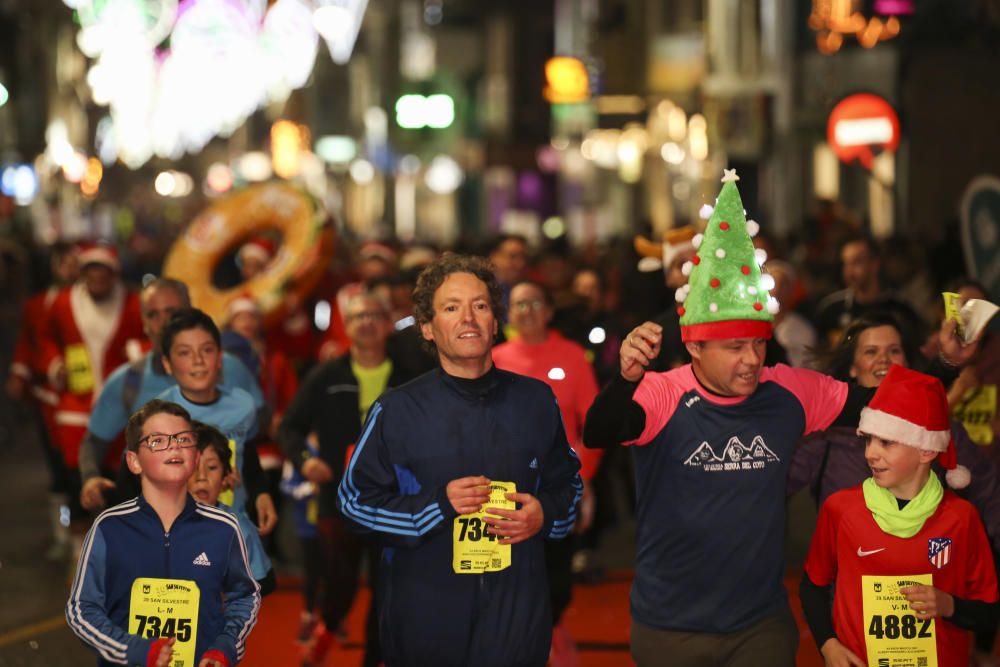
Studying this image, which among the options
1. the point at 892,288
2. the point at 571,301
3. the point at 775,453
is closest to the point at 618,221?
the point at 892,288

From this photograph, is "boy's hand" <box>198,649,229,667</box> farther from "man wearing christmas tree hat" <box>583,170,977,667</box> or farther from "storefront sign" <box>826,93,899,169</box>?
"storefront sign" <box>826,93,899,169</box>

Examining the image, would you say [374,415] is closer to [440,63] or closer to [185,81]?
[440,63]

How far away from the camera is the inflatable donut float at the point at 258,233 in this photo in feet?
44.4

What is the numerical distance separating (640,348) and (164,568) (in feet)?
5.38

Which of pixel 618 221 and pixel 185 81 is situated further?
pixel 185 81

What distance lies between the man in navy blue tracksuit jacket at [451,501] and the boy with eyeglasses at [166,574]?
472 millimetres

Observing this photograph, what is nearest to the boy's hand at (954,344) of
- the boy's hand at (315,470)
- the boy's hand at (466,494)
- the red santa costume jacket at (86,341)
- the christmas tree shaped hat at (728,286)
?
the christmas tree shaped hat at (728,286)

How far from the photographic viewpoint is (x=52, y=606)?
10.2 m

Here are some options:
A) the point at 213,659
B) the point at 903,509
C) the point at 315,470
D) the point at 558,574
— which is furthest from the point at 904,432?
the point at 315,470

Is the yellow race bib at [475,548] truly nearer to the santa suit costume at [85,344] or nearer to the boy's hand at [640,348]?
the boy's hand at [640,348]

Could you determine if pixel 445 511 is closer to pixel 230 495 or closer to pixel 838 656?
pixel 838 656

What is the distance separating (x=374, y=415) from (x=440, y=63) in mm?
53949

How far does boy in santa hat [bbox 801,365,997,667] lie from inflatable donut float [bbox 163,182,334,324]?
8.35 m

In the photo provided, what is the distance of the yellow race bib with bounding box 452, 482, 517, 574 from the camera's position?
513 cm
